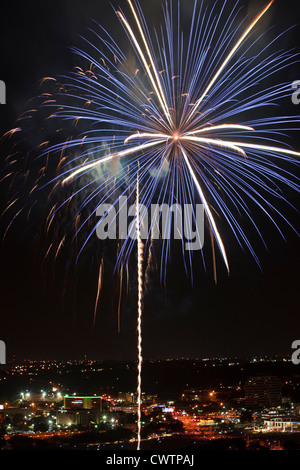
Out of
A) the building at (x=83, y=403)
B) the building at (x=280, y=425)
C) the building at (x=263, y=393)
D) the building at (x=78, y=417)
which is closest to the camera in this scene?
the building at (x=280, y=425)

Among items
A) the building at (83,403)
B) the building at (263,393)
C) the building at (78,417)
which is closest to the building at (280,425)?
the building at (78,417)

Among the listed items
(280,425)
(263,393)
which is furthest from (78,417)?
(263,393)

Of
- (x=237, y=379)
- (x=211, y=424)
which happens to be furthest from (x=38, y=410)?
(x=237, y=379)

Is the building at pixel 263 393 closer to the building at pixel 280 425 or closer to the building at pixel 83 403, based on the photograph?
the building at pixel 280 425

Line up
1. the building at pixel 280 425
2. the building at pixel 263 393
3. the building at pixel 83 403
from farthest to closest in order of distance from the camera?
the building at pixel 263 393, the building at pixel 83 403, the building at pixel 280 425

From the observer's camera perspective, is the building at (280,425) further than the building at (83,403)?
No
